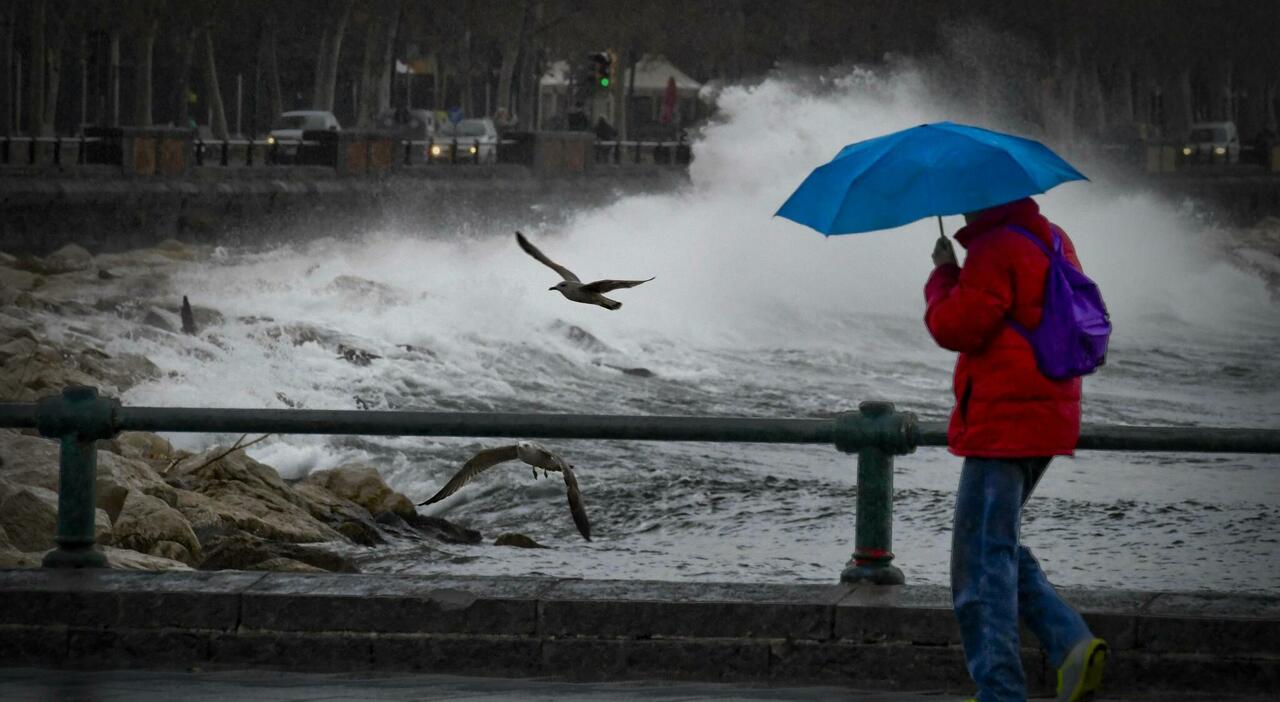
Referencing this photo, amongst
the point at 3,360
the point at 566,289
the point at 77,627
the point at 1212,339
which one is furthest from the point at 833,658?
the point at 1212,339

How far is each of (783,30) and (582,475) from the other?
53.2 m

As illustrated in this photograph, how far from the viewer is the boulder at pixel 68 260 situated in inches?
1204

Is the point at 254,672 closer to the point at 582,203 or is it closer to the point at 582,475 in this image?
the point at 582,475

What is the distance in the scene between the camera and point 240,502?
12742 millimetres

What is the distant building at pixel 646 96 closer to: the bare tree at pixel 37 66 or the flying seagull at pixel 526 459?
the bare tree at pixel 37 66

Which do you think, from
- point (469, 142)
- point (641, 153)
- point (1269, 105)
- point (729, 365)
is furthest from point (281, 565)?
point (1269, 105)

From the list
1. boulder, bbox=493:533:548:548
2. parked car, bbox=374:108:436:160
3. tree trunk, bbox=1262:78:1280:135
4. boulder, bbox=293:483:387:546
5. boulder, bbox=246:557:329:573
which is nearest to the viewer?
boulder, bbox=246:557:329:573

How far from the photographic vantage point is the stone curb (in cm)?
560

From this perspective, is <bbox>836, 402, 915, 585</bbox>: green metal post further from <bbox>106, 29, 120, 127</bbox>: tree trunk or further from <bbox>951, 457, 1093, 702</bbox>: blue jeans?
<bbox>106, 29, 120, 127</bbox>: tree trunk

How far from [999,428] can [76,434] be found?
9.20 ft

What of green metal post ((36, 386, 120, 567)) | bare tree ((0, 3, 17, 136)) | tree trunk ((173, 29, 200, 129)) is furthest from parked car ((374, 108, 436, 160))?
green metal post ((36, 386, 120, 567))

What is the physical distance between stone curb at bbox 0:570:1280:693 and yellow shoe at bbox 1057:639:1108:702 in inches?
24.7

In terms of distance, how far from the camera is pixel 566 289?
5.89m

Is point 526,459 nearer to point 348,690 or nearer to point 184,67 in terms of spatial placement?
point 348,690
